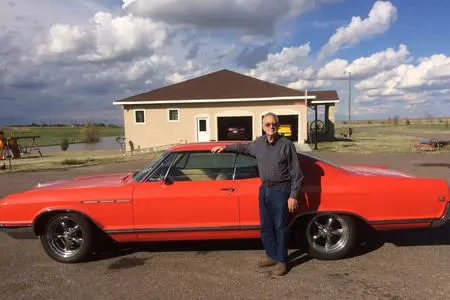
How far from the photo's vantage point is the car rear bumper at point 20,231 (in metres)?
4.80

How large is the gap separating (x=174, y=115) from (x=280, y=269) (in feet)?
80.2

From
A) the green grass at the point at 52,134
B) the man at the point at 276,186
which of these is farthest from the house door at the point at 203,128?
the man at the point at 276,186

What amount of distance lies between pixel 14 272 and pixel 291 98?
2372 cm

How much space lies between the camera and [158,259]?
4.98 m

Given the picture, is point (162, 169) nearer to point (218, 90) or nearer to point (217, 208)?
point (217, 208)

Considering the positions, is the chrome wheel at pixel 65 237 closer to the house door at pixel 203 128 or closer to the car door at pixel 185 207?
the car door at pixel 185 207

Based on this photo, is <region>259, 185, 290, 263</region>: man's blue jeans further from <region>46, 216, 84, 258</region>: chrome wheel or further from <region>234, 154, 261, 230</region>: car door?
<region>46, 216, 84, 258</region>: chrome wheel

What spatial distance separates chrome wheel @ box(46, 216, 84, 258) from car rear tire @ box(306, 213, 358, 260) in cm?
277

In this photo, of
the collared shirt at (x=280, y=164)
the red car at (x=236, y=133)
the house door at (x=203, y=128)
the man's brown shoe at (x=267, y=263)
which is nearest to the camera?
the collared shirt at (x=280, y=164)

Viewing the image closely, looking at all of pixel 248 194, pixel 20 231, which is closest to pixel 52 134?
pixel 20 231

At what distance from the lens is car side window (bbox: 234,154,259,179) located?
4.80m

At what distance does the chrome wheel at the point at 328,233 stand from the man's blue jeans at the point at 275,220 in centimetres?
50

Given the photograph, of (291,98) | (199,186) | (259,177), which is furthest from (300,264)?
(291,98)

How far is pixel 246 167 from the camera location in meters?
4.86
